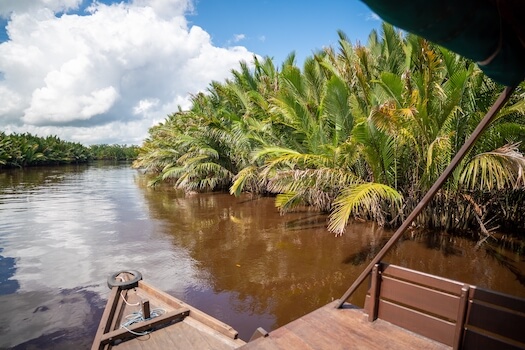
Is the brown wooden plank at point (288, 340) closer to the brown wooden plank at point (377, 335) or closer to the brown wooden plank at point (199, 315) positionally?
the brown wooden plank at point (377, 335)

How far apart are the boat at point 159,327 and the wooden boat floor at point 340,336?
0.82 m

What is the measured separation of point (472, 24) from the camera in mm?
1248

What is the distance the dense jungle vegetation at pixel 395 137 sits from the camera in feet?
21.4

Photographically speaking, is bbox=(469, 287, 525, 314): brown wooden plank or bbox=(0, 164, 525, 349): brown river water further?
bbox=(0, 164, 525, 349): brown river water

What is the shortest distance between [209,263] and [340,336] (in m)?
4.34

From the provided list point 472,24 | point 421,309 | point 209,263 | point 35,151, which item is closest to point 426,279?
point 421,309

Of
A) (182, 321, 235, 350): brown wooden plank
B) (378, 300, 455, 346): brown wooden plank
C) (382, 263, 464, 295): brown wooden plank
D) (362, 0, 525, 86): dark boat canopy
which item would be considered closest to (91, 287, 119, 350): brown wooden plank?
(182, 321, 235, 350): brown wooden plank

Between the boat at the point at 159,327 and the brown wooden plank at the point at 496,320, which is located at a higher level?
the brown wooden plank at the point at 496,320

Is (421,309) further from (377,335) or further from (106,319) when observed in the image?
(106,319)

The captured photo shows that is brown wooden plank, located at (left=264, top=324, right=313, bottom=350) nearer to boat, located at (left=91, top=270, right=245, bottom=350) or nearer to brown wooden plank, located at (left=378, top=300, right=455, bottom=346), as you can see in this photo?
boat, located at (left=91, top=270, right=245, bottom=350)

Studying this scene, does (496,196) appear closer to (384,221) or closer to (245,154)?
(384,221)

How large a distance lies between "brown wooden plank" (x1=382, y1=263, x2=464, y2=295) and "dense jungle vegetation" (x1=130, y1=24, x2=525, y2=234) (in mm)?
3000

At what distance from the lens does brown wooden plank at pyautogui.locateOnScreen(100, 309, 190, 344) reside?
11.3ft

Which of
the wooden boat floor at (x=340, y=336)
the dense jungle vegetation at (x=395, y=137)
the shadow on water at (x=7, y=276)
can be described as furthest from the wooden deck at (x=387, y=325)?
the shadow on water at (x=7, y=276)
